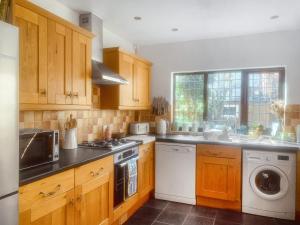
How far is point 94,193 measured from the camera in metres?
2.09

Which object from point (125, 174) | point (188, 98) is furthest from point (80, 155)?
point (188, 98)

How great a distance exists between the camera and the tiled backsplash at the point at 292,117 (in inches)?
129

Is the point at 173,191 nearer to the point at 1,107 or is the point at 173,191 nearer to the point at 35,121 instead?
the point at 35,121

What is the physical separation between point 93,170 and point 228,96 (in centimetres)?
259

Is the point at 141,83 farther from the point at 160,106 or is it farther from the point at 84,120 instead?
the point at 84,120

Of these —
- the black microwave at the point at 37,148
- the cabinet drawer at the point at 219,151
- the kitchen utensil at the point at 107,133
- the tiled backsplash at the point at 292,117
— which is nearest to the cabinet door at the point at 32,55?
the black microwave at the point at 37,148

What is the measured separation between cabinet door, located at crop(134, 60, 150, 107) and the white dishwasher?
0.74 meters

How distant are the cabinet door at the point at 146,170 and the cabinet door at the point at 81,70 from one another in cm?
107

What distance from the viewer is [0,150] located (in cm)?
115

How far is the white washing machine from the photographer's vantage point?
9.03 ft

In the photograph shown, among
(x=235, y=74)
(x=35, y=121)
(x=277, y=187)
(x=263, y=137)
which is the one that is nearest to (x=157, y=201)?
(x=277, y=187)

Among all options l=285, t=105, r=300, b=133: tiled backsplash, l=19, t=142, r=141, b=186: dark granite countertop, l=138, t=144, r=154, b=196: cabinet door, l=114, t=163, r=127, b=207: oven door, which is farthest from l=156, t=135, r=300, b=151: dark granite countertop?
l=19, t=142, r=141, b=186: dark granite countertop

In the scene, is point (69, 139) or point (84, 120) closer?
point (69, 139)

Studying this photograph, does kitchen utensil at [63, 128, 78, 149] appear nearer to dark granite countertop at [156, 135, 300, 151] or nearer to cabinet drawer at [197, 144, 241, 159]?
dark granite countertop at [156, 135, 300, 151]
